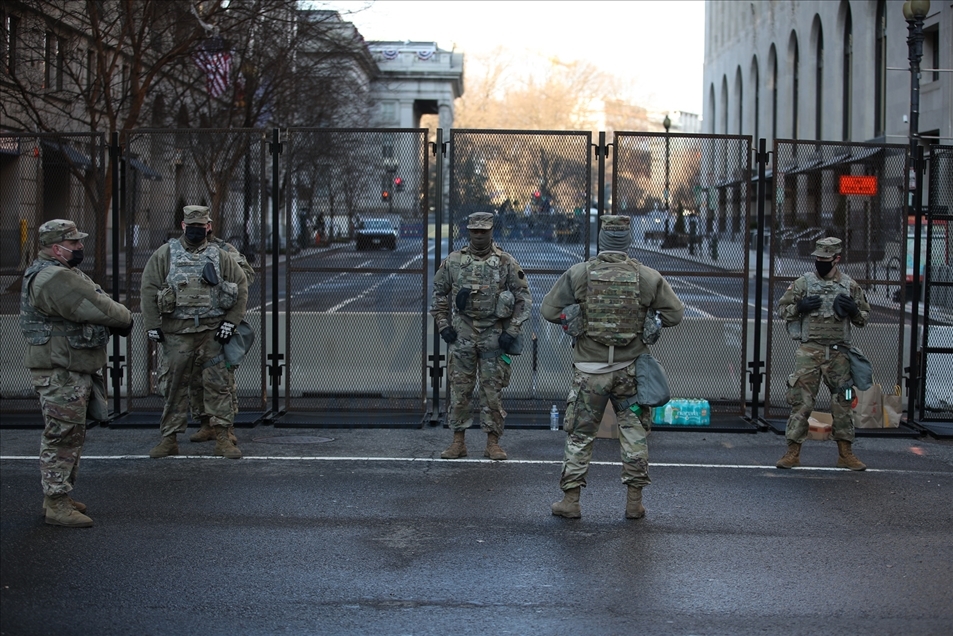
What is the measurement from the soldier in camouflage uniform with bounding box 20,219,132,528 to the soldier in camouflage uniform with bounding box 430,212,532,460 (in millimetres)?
2983

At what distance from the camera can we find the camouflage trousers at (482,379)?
9039 mm

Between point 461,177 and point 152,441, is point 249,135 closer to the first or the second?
point 461,177

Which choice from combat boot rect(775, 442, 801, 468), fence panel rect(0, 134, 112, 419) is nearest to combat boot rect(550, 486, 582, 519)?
combat boot rect(775, 442, 801, 468)

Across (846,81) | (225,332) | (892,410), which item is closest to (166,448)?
(225,332)

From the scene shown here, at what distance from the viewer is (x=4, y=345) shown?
11.2 meters

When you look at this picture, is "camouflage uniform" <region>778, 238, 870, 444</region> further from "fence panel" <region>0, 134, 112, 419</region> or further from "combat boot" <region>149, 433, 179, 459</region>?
"fence panel" <region>0, 134, 112, 419</region>

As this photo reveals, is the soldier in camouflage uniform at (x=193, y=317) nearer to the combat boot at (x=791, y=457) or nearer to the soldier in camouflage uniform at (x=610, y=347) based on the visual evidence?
the soldier in camouflage uniform at (x=610, y=347)

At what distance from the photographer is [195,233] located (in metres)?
8.80

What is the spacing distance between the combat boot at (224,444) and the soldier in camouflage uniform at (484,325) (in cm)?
177

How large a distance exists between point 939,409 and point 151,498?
8088 mm

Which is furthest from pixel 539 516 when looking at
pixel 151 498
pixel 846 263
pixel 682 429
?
pixel 846 263

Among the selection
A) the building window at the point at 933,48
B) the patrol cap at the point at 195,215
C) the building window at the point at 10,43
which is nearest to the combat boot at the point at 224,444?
the patrol cap at the point at 195,215

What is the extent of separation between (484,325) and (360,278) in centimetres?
240

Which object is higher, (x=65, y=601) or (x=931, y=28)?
(x=931, y=28)
